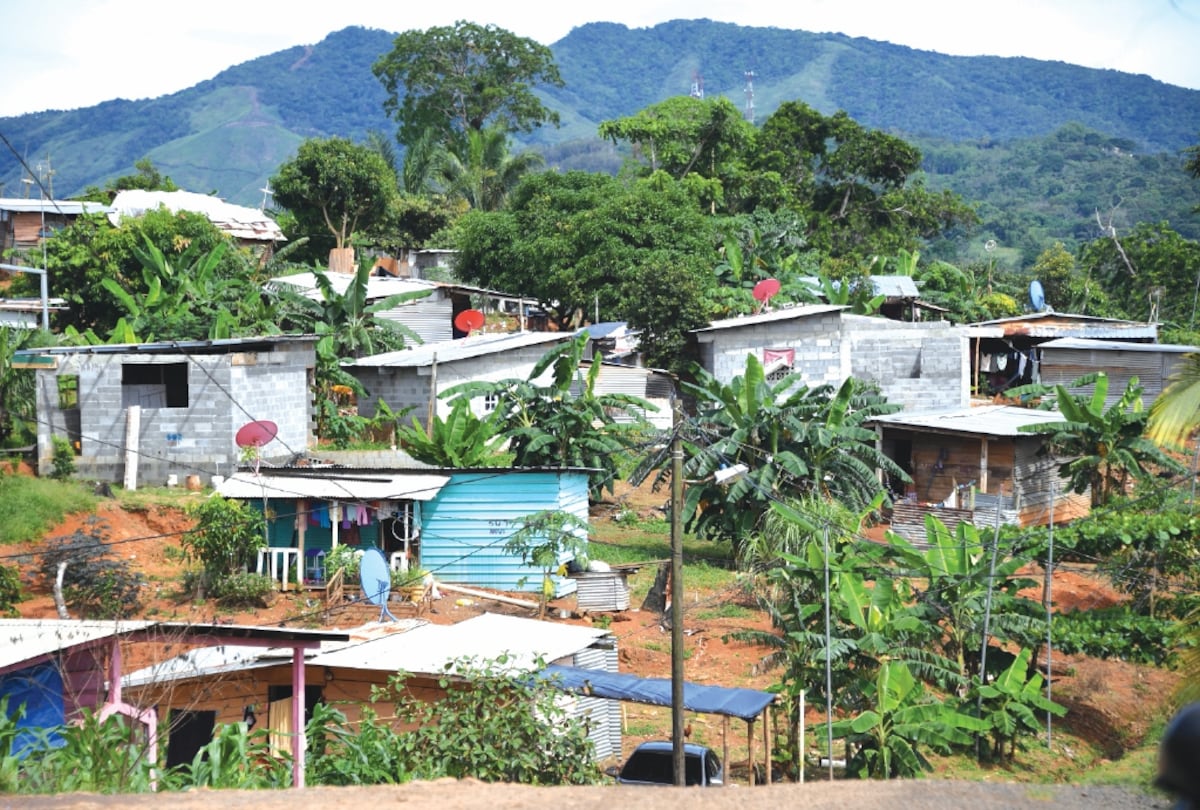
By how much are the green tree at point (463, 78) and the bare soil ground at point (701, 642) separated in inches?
1690

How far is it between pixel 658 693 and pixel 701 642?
6086mm

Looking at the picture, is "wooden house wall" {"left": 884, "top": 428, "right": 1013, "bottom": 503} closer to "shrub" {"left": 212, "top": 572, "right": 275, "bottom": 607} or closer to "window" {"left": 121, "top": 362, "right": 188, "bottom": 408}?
"shrub" {"left": 212, "top": 572, "right": 275, "bottom": 607}

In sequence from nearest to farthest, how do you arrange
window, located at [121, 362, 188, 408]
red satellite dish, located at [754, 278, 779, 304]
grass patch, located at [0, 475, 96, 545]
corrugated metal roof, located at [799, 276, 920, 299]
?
grass patch, located at [0, 475, 96, 545], window, located at [121, 362, 188, 408], red satellite dish, located at [754, 278, 779, 304], corrugated metal roof, located at [799, 276, 920, 299]

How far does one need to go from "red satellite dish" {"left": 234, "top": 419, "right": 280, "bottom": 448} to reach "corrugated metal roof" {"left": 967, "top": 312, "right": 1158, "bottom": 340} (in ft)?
64.4

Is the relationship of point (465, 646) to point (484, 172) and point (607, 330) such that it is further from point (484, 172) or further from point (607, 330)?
point (484, 172)

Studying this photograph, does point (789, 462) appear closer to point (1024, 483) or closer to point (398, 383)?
point (1024, 483)

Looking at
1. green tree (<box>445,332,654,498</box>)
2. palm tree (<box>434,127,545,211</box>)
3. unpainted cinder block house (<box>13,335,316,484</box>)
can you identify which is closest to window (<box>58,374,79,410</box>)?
unpainted cinder block house (<box>13,335,316,484</box>)

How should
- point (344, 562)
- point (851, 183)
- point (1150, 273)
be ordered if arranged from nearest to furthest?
point (344, 562) → point (1150, 273) → point (851, 183)

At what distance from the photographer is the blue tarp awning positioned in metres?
12.2

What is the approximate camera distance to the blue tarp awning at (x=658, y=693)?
1221cm

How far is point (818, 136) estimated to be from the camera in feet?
177

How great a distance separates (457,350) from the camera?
29484mm

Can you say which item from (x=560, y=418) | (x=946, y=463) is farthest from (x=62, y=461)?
(x=946, y=463)

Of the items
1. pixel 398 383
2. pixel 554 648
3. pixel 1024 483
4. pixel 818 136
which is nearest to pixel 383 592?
pixel 554 648
